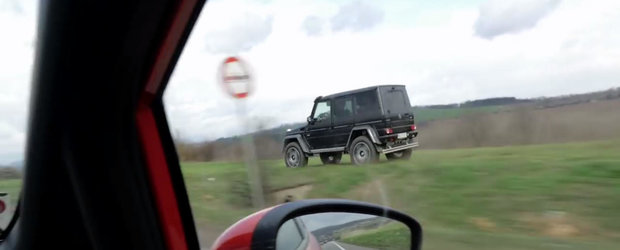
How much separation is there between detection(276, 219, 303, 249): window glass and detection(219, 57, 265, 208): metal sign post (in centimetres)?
241

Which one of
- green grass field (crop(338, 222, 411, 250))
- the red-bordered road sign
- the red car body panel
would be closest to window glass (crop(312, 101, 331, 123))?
the red-bordered road sign

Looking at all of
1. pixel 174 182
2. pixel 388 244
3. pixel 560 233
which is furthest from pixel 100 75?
pixel 560 233

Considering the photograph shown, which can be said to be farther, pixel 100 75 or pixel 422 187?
pixel 422 187

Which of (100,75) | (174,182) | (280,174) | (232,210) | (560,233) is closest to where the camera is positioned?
(100,75)

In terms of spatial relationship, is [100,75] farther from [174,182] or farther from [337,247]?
[337,247]

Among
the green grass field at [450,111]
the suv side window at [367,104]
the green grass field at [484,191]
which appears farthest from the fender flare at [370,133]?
the green grass field at [450,111]

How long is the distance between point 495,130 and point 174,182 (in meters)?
2.22

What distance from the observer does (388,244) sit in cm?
294

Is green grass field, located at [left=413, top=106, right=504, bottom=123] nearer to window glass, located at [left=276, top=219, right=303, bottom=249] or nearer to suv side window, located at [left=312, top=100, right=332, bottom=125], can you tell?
suv side window, located at [left=312, top=100, right=332, bottom=125]

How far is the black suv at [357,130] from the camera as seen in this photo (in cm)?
477

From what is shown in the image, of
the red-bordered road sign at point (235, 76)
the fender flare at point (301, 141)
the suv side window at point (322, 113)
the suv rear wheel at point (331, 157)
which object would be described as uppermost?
the red-bordered road sign at point (235, 76)

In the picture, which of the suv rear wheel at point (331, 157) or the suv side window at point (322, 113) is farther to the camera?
the suv rear wheel at point (331, 157)

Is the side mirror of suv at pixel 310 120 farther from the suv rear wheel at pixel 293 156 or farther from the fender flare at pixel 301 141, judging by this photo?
the suv rear wheel at pixel 293 156

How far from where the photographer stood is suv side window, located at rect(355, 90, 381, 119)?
4855 millimetres
